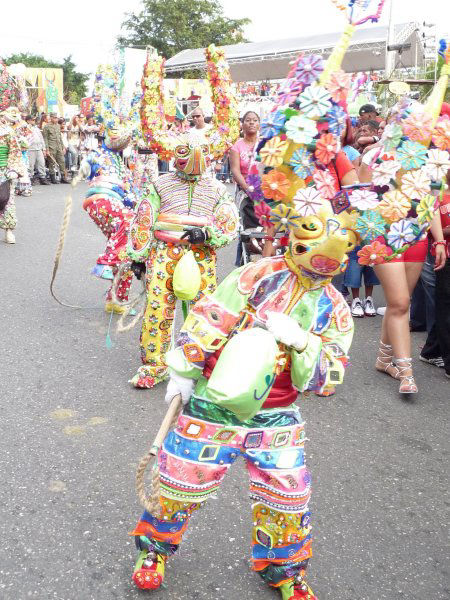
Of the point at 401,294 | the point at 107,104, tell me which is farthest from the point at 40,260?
the point at 401,294

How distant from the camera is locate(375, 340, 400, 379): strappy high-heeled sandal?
462 centimetres

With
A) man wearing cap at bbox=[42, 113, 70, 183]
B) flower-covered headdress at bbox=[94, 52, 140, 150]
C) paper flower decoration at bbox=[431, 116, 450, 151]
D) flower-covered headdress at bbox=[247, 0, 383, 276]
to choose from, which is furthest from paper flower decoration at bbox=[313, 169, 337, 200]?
man wearing cap at bbox=[42, 113, 70, 183]

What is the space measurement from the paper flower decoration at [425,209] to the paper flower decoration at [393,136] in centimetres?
19

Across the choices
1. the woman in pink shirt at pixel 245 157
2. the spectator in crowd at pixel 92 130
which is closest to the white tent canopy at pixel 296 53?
the spectator in crowd at pixel 92 130

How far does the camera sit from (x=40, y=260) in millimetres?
7984

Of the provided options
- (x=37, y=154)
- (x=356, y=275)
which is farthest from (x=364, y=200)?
(x=37, y=154)

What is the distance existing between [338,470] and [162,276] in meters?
1.62

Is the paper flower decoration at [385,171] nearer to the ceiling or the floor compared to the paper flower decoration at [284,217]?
nearer to the ceiling

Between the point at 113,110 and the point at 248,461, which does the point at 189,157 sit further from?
the point at 248,461

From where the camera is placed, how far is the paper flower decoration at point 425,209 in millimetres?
1991

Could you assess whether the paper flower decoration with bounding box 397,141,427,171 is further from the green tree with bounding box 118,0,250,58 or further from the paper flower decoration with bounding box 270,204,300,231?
the green tree with bounding box 118,0,250,58

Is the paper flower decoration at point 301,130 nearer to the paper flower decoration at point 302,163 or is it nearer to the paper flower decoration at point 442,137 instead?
the paper flower decoration at point 302,163

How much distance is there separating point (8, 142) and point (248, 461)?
23.7ft

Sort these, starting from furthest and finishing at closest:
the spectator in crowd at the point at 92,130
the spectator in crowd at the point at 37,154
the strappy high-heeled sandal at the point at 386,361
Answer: the spectator in crowd at the point at 37,154
the spectator in crowd at the point at 92,130
the strappy high-heeled sandal at the point at 386,361
